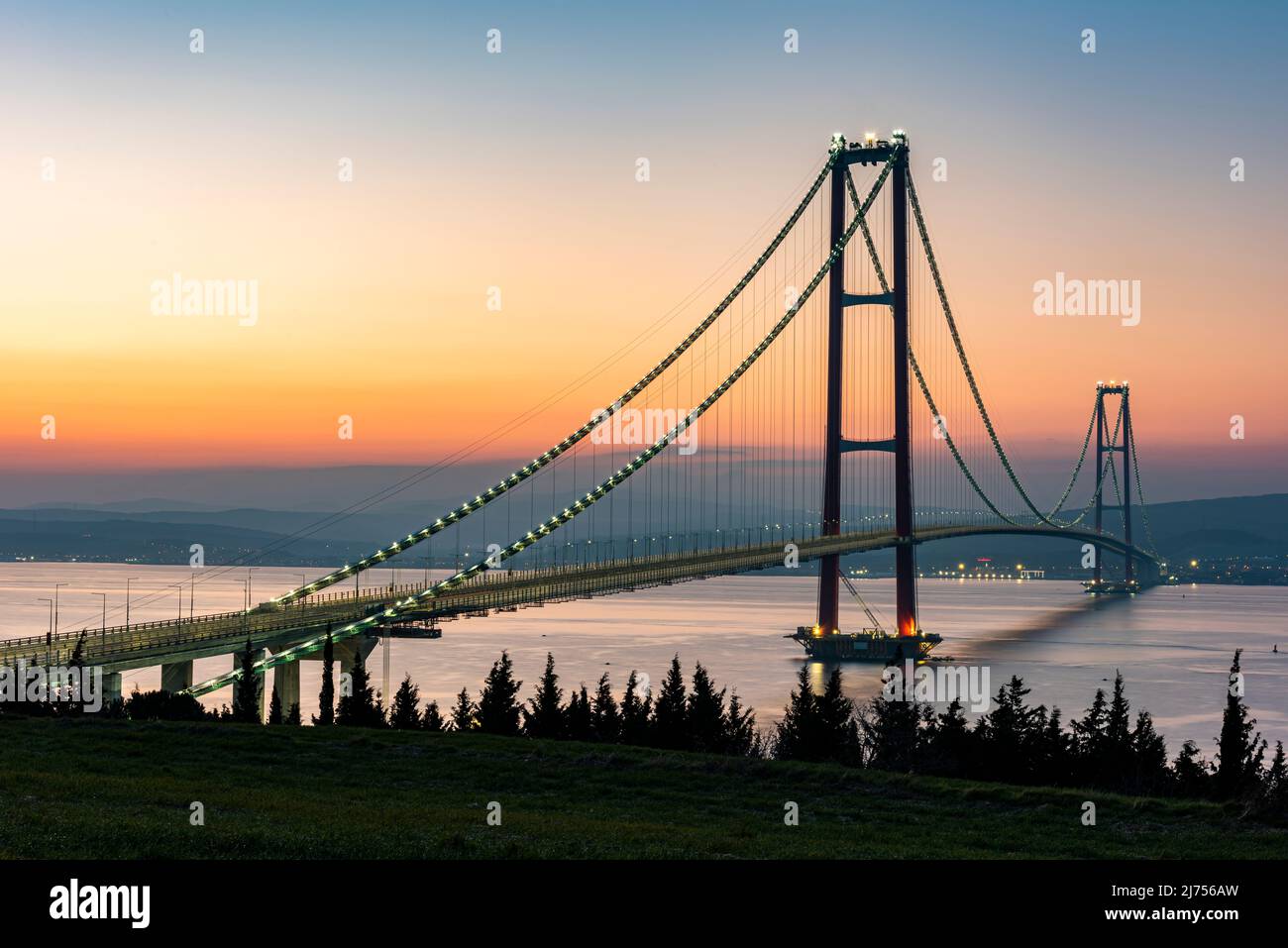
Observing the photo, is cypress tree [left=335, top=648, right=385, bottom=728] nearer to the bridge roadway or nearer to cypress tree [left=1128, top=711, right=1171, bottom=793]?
the bridge roadway

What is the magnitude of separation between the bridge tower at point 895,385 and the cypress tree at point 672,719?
32311 millimetres

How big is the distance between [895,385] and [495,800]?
6874 cm

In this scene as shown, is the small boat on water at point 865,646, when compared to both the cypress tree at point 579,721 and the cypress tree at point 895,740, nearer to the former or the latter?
the cypress tree at point 895,740

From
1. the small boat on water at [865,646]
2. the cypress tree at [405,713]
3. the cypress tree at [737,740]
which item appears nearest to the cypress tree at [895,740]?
the cypress tree at [737,740]

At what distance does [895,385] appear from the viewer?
84.6 metres

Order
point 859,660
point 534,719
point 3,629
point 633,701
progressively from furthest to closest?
point 3,629 → point 859,660 → point 633,701 → point 534,719

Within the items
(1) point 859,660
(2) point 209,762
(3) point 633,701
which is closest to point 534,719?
(3) point 633,701

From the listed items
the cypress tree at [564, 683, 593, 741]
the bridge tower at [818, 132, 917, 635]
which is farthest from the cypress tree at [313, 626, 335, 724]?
the bridge tower at [818, 132, 917, 635]

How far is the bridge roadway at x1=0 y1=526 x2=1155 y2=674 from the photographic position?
4869cm

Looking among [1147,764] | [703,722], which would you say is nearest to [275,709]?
[703,722]
